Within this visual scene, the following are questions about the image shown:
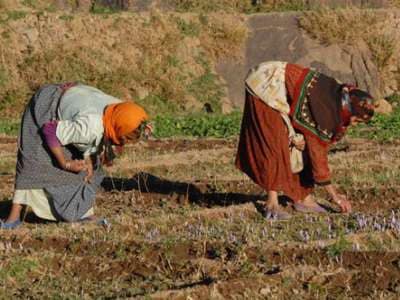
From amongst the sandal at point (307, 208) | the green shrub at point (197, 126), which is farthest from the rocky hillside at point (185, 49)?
the sandal at point (307, 208)

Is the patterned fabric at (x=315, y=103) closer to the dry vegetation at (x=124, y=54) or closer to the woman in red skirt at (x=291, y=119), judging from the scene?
the woman in red skirt at (x=291, y=119)

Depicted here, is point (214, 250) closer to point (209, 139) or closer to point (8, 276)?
point (8, 276)

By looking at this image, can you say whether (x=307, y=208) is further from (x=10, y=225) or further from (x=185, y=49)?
(x=185, y=49)

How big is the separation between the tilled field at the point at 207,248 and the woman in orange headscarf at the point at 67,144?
8.2 inches

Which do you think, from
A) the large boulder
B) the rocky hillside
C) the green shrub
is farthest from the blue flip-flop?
the large boulder

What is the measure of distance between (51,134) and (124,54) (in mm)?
12749

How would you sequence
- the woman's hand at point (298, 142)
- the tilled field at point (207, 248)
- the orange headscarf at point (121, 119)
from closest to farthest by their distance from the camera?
the tilled field at point (207, 248)
the orange headscarf at point (121, 119)
the woman's hand at point (298, 142)

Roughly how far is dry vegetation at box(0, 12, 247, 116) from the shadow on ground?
845 centimetres

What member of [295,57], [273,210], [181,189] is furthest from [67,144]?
[295,57]

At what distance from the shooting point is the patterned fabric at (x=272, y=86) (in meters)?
8.21

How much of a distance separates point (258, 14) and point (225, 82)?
1672 millimetres

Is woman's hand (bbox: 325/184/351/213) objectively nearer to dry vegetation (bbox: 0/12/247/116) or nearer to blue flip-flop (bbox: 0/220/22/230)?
blue flip-flop (bbox: 0/220/22/230)

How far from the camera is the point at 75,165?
778 centimetres

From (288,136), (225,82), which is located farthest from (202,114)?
(288,136)
